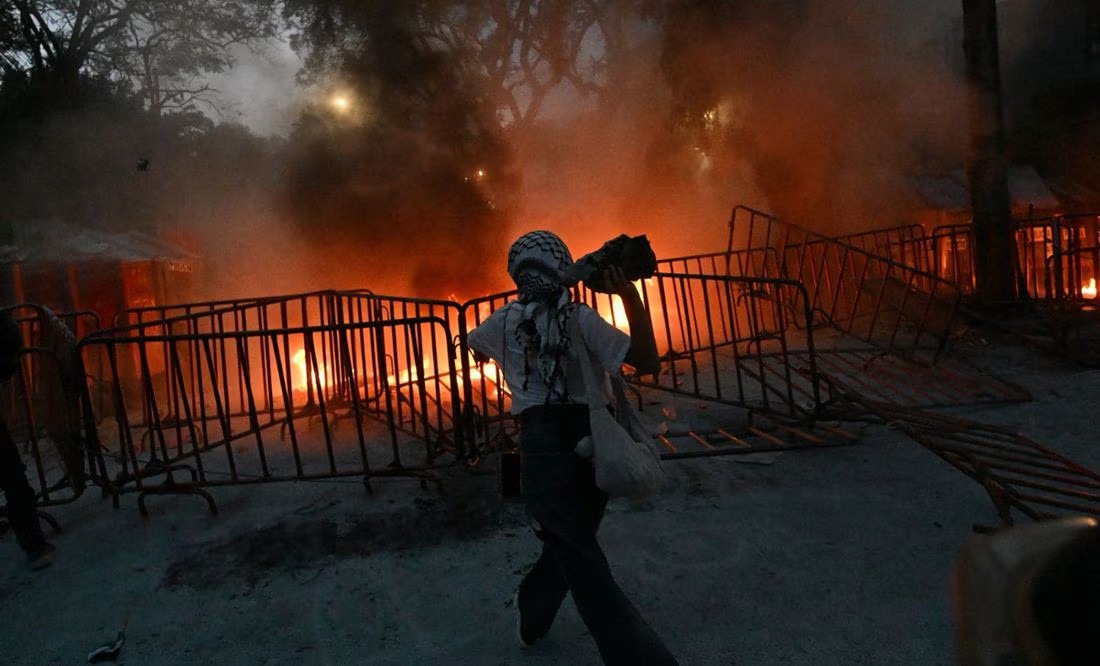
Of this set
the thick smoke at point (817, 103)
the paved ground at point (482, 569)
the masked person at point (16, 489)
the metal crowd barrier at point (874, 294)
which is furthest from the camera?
the thick smoke at point (817, 103)

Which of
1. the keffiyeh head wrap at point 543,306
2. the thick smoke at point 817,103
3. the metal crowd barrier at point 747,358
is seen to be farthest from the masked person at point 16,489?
the thick smoke at point 817,103

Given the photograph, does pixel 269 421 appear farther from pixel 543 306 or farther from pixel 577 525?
pixel 577 525

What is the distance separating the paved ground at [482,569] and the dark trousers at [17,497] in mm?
228

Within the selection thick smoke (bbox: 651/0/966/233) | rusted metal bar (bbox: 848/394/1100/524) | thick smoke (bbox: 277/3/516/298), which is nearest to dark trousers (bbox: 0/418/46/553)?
rusted metal bar (bbox: 848/394/1100/524)

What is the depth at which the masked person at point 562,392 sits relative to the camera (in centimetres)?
244

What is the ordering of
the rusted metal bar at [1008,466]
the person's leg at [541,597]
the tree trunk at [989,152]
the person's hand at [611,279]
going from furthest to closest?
the tree trunk at [989,152] < the rusted metal bar at [1008,466] < the person's leg at [541,597] < the person's hand at [611,279]

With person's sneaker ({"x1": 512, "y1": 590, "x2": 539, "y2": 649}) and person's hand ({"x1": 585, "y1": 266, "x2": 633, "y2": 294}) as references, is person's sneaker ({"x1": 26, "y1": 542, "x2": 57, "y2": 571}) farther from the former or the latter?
person's hand ({"x1": 585, "y1": 266, "x2": 633, "y2": 294})

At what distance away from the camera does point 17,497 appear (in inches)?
167

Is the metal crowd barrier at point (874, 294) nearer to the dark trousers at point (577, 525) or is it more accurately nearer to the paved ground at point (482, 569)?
the paved ground at point (482, 569)

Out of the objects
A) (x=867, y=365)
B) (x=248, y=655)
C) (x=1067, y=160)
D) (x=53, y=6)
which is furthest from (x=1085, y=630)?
(x=53, y=6)

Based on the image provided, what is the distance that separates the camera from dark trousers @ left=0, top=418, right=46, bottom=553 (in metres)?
4.20

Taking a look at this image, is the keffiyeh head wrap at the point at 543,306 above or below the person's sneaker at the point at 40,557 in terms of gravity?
above

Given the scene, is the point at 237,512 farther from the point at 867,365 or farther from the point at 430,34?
the point at 430,34

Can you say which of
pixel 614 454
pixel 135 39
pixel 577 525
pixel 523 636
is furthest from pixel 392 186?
pixel 614 454
